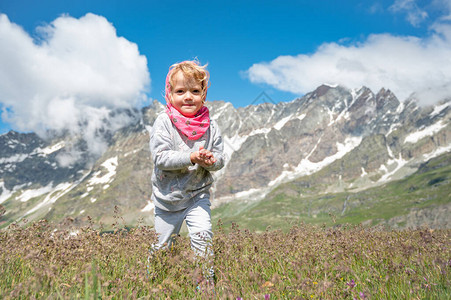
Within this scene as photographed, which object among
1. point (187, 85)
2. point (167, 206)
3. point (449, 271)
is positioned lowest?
point (449, 271)

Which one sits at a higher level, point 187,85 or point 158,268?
point 187,85

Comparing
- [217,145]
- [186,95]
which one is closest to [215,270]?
[217,145]

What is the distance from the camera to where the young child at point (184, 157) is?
533 centimetres

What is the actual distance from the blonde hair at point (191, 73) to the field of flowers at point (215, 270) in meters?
3.08

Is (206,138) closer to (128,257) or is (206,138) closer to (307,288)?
(128,257)

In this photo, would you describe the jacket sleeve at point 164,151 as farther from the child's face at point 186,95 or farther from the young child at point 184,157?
the child's face at point 186,95

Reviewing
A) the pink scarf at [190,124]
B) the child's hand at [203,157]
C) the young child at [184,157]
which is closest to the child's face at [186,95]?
the young child at [184,157]

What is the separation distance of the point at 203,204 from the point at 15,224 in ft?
12.0

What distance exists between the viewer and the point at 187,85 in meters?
6.18

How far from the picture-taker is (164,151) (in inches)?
217

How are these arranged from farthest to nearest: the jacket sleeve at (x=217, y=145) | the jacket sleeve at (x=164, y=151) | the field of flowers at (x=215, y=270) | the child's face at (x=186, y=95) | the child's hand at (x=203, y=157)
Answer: the child's face at (x=186, y=95) < the jacket sleeve at (x=217, y=145) < the jacket sleeve at (x=164, y=151) < the child's hand at (x=203, y=157) < the field of flowers at (x=215, y=270)

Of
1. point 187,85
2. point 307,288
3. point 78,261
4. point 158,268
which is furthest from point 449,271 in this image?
point 187,85

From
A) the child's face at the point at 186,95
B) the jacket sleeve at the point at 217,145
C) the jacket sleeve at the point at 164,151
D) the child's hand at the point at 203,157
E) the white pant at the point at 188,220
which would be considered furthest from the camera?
the child's face at the point at 186,95

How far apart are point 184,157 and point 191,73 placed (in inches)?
74.6
